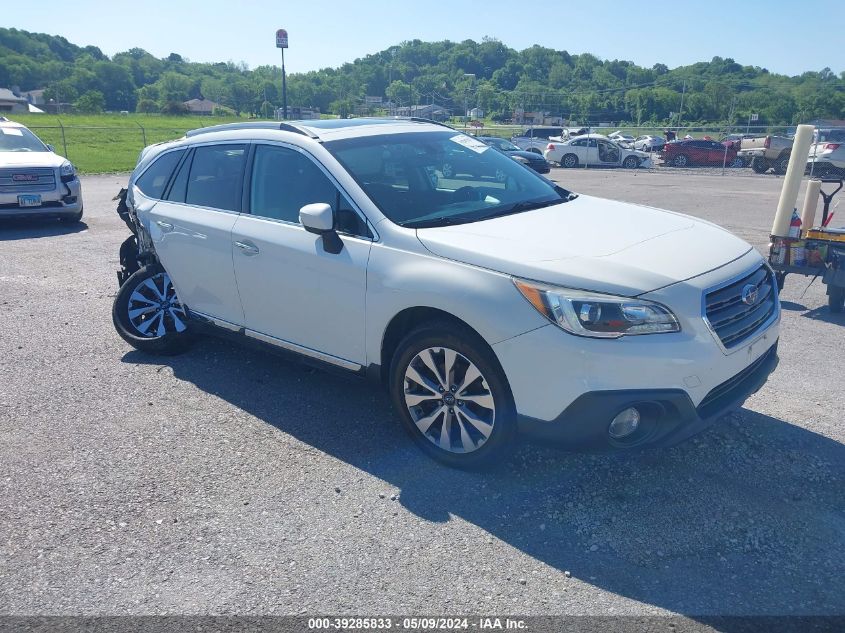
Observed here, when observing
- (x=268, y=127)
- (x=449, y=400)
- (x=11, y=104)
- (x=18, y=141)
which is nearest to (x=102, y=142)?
(x=18, y=141)

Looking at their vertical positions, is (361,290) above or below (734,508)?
above

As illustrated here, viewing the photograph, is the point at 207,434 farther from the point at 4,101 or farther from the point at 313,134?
the point at 4,101

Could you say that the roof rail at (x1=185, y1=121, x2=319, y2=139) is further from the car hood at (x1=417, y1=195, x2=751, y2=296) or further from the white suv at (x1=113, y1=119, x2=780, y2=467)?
the car hood at (x1=417, y1=195, x2=751, y2=296)

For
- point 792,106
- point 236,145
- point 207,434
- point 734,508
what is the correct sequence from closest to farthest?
point 734,508 → point 207,434 → point 236,145 → point 792,106

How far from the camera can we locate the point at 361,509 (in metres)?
3.56

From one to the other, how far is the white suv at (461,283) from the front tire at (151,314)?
29cm

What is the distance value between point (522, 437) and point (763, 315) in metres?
1.48

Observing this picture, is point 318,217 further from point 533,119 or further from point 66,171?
point 533,119

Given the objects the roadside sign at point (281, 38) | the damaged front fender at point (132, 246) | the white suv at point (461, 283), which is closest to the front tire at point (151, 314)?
the damaged front fender at point (132, 246)

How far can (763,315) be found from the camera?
12.4 ft

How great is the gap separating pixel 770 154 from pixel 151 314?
88.7 feet

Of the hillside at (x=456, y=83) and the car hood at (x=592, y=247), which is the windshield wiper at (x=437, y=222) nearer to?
the car hood at (x=592, y=247)

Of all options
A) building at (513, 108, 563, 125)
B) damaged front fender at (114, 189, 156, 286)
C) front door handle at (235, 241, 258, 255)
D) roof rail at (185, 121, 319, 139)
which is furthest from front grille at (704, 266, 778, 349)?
building at (513, 108, 563, 125)

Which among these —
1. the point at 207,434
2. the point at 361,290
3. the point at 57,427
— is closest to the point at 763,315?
the point at 361,290
